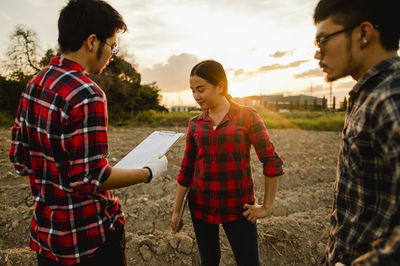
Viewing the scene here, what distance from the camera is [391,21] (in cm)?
91

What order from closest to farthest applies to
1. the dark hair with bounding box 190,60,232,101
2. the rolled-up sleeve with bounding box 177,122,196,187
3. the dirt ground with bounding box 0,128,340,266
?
the dark hair with bounding box 190,60,232,101 → the rolled-up sleeve with bounding box 177,122,196,187 → the dirt ground with bounding box 0,128,340,266

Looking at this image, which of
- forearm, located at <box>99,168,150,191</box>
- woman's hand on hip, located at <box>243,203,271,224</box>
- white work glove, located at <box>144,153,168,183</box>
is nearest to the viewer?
forearm, located at <box>99,168,150,191</box>

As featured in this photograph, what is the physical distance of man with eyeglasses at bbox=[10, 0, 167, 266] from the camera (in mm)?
1032

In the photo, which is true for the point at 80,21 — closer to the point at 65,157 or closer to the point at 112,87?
the point at 65,157

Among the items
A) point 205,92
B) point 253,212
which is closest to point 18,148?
point 205,92

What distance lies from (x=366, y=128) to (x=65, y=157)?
130 cm

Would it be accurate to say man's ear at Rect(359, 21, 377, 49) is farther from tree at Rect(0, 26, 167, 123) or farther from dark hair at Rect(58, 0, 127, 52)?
tree at Rect(0, 26, 167, 123)

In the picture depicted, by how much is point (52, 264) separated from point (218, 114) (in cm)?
141

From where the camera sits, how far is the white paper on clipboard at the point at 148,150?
1529 millimetres

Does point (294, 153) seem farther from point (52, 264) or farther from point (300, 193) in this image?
point (52, 264)

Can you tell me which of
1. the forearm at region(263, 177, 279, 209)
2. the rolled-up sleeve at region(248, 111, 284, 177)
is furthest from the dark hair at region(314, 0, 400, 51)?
the forearm at region(263, 177, 279, 209)

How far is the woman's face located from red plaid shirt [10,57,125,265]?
2.76 feet

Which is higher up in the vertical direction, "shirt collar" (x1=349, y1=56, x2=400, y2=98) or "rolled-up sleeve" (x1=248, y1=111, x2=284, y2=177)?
"shirt collar" (x1=349, y1=56, x2=400, y2=98)

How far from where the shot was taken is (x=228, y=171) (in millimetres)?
1700
